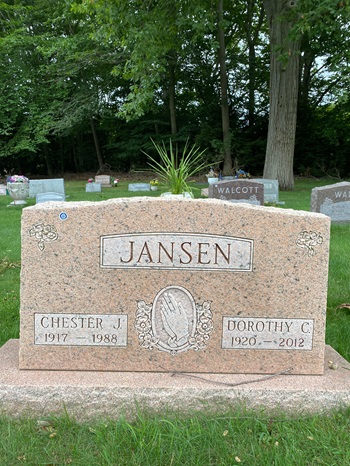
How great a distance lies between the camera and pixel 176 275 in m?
2.35

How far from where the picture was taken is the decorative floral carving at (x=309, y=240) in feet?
7.61

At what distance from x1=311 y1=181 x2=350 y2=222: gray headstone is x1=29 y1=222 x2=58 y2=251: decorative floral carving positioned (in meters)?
7.13

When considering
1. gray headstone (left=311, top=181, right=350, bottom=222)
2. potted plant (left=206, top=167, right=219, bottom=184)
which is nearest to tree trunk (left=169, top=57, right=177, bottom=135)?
potted plant (left=206, top=167, right=219, bottom=184)

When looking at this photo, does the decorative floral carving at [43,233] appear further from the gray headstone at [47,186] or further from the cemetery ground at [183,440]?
the gray headstone at [47,186]

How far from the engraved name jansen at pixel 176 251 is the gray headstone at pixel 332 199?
6720 mm

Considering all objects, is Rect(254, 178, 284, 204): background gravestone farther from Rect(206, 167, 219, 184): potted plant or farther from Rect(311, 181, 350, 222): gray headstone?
Rect(206, 167, 219, 184): potted plant

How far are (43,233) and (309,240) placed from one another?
1.43m

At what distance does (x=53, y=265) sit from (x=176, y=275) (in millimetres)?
667

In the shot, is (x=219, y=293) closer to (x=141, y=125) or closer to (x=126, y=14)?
(x=126, y=14)

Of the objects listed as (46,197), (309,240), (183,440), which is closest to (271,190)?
(46,197)

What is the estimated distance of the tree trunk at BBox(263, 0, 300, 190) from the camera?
14.2 meters

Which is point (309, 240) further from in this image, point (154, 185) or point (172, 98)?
point (172, 98)

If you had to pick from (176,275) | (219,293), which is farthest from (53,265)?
(219,293)

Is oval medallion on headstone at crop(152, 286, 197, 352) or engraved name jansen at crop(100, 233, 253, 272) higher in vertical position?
engraved name jansen at crop(100, 233, 253, 272)
